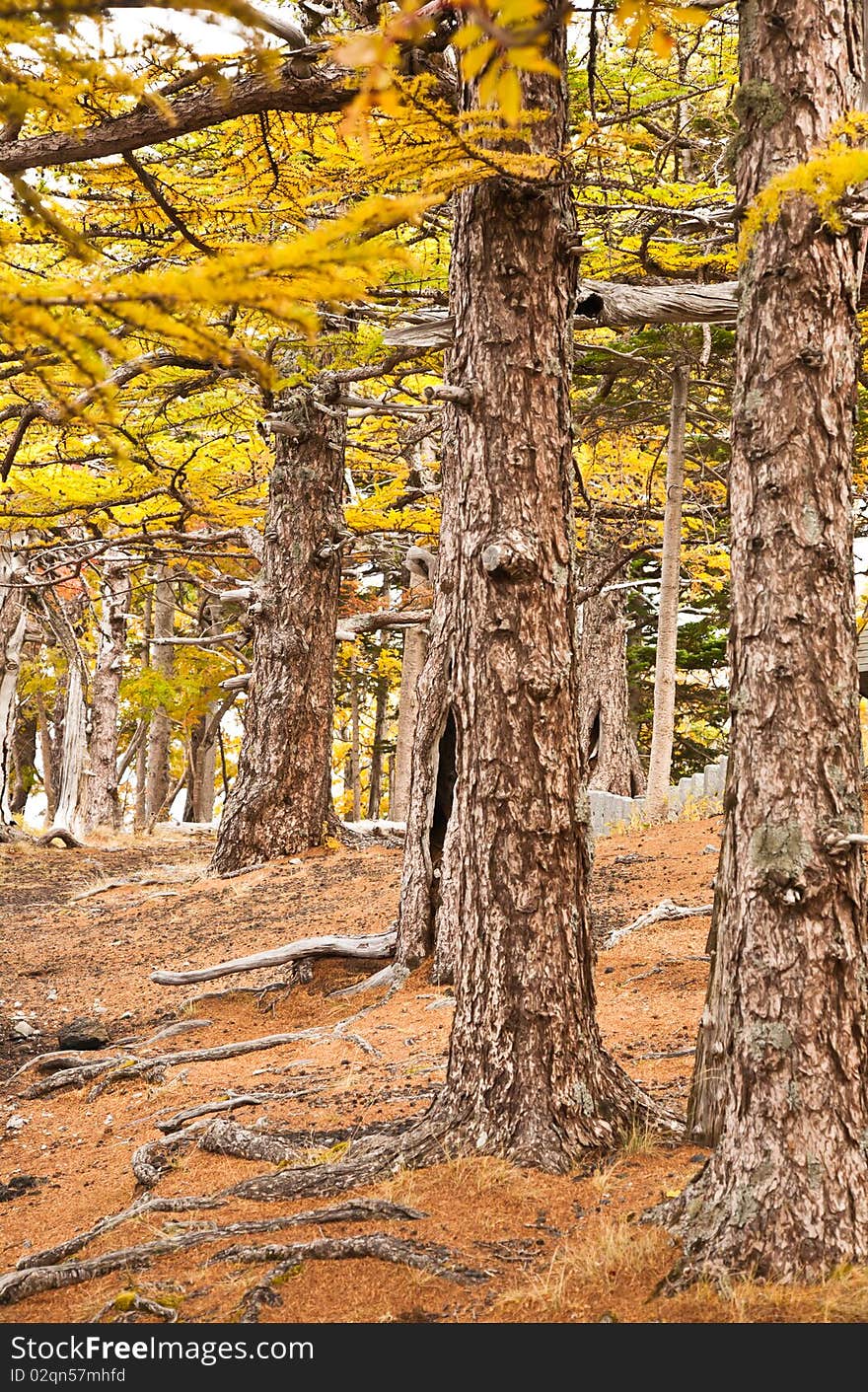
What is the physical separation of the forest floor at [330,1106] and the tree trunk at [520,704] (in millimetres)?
305

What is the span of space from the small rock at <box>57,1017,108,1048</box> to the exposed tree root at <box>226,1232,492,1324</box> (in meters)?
3.90

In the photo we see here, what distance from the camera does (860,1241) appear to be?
3.09 metres

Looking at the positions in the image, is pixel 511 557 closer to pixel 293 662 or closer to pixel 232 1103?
pixel 232 1103

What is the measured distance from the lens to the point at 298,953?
768 cm

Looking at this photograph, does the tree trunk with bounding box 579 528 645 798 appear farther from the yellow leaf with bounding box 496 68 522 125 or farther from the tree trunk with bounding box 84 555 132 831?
the yellow leaf with bounding box 496 68 522 125

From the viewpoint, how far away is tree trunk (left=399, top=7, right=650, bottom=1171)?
418 cm

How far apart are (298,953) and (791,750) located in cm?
515

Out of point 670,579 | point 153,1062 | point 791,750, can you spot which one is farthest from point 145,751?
point 791,750

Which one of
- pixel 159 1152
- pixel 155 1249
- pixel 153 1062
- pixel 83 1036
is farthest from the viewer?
pixel 83 1036

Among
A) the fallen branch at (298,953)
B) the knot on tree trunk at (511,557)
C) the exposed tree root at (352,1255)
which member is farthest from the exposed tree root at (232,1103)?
the knot on tree trunk at (511,557)

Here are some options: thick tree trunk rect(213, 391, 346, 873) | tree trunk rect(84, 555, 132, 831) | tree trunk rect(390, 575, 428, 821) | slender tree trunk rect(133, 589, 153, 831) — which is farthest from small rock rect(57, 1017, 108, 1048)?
slender tree trunk rect(133, 589, 153, 831)

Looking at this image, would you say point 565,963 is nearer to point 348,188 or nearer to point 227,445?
point 348,188

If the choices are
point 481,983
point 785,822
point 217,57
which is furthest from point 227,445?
point 785,822

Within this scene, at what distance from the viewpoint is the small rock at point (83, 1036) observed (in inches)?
283
